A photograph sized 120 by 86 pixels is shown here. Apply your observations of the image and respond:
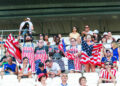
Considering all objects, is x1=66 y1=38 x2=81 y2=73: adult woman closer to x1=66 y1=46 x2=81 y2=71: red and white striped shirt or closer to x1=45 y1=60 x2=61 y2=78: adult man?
x1=66 y1=46 x2=81 y2=71: red and white striped shirt

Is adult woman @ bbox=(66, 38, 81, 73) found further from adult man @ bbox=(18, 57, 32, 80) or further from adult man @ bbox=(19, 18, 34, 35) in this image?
adult man @ bbox=(19, 18, 34, 35)

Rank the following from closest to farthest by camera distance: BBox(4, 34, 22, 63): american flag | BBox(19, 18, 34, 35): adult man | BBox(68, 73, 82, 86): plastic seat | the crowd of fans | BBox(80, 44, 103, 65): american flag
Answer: BBox(68, 73, 82, 86): plastic seat → the crowd of fans → BBox(80, 44, 103, 65): american flag → BBox(4, 34, 22, 63): american flag → BBox(19, 18, 34, 35): adult man

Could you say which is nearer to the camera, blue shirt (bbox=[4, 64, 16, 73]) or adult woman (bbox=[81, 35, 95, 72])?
blue shirt (bbox=[4, 64, 16, 73])

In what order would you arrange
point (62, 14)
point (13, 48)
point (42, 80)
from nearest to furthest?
point (42, 80)
point (13, 48)
point (62, 14)

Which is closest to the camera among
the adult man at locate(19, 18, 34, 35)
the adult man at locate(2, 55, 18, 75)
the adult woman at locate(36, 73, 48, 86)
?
the adult woman at locate(36, 73, 48, 86)

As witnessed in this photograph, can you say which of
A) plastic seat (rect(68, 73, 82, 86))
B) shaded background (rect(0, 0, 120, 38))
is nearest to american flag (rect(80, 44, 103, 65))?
plastic seat (rect(68, 73, 82, 86))

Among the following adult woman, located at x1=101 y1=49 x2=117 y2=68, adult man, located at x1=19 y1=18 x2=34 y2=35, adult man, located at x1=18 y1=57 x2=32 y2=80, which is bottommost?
adult man, located at x1=18 y1=57 x2=32 y2=80

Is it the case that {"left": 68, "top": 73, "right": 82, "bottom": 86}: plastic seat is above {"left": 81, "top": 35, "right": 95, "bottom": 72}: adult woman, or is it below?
below

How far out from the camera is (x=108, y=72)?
34.1 feet

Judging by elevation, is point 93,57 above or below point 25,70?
above

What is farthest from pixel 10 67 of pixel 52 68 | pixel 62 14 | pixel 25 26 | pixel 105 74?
→ pixel 62 14

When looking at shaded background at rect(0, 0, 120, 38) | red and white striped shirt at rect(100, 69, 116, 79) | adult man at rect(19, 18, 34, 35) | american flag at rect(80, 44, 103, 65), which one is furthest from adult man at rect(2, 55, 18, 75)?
shaded background at rect(0, 0, 120, 38)

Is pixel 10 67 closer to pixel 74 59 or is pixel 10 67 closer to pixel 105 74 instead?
pixel 74 59

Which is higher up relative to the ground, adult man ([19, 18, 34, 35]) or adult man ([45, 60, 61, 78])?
adult man ([19, 18, 34, 35])
